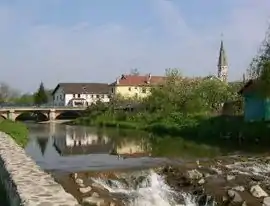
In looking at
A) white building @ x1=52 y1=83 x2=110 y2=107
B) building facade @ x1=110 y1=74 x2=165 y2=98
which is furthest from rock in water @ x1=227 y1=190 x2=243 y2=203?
white building @ x1=52 y1=83 x2=110 y2=107

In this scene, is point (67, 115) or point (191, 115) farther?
point (67, 115)

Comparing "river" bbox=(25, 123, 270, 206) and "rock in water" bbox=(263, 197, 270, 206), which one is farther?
"river" bbox=(25, 123, 270, 206)

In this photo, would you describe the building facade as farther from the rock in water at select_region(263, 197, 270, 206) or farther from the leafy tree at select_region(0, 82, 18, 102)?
the rock in water at select_region(263, 197, 270, 206)

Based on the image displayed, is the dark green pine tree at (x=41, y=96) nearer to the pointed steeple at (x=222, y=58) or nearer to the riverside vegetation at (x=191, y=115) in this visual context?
the riverside vegetation at (x=191, y=115)

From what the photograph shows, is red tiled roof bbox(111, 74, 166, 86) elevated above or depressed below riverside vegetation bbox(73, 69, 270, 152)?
above

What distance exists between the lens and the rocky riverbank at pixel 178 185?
14383mm

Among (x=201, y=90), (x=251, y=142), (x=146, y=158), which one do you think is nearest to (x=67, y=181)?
(x=146, y=158)

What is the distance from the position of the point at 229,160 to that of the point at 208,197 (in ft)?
25.6

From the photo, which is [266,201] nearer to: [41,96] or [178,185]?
[178,185]

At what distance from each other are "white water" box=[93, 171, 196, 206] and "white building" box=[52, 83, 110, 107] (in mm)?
88972

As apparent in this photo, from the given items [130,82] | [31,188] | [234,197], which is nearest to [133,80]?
[130,82]

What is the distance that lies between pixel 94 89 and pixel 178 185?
9472 centimetres

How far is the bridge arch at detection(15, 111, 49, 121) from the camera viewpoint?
8131 centimetres

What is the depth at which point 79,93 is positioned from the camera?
108 meters
